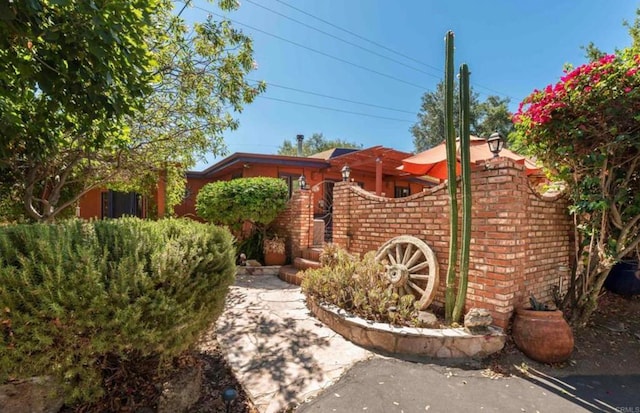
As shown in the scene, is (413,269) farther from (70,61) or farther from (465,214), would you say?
(70,61)

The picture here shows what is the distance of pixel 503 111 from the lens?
70.3ft

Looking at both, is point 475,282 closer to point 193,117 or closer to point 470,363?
point 470,363

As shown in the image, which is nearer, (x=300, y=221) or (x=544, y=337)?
(x=544, y=337)

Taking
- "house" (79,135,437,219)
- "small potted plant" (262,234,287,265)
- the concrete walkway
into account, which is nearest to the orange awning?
"house" (79,135,437,219)

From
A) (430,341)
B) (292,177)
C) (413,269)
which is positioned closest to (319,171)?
(292,177)

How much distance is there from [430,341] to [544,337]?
1.20 meters

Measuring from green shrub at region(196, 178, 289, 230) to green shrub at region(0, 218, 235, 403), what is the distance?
4961 mm

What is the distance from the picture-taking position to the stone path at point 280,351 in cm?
253

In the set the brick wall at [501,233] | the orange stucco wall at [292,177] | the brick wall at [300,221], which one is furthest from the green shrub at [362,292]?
the orange stucco wall at [292,177]

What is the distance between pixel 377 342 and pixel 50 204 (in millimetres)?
5896

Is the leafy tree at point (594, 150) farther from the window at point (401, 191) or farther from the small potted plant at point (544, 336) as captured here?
the window at point (401, 191)

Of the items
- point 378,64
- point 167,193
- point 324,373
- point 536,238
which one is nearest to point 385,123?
point 378,64

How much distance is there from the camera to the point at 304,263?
6.54 meters

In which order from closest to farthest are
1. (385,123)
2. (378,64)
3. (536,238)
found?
(536,238), (378,64), (385,123)
